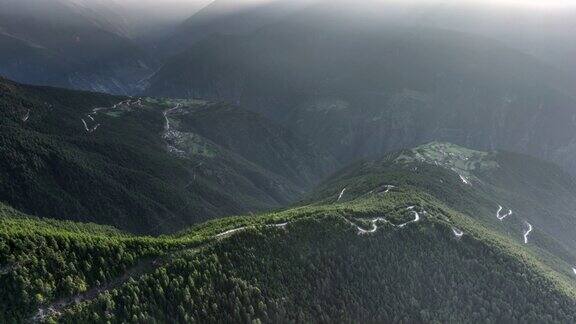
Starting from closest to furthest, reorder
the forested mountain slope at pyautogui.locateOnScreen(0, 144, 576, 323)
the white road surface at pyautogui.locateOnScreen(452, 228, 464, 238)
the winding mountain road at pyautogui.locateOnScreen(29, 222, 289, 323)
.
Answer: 1. the winding mountain road at pyautogui.locateOnScreen(29, 222, 289, 323)
2. the forested mountain slope at pyautogui.locateOnScreen(0, 144, 576, 323)
3. the white road surface at pyautogui.locateOnScreen(452, 228, 464, 238)

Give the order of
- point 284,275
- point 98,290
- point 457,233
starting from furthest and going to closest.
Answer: point 457,233, point 284,275, point 98,290

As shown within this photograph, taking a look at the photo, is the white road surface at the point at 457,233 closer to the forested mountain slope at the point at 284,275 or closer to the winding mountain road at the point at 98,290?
the forested mountain slope at the point at 284,275

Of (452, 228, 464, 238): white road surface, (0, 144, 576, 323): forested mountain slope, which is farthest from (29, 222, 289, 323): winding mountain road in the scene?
(452, 228, 464, 238): white road surface

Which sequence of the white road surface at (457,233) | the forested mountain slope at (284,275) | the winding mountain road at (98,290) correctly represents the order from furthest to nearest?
1. the white road surface at (457,233)
2. the forested mountain slope at (284,275)
3. the winding mountain road at (98,290)

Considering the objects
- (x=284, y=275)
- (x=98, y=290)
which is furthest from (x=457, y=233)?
(x=98, y=290)

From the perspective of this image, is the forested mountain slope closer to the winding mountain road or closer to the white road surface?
the winding mountain road

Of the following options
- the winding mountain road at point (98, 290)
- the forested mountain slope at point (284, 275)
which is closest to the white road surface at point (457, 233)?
the forested mountain slope at point (284, 275)

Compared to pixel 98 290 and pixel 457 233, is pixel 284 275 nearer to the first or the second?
pixel 98 290

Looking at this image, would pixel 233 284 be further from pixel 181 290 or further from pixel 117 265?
pixel 117 265
